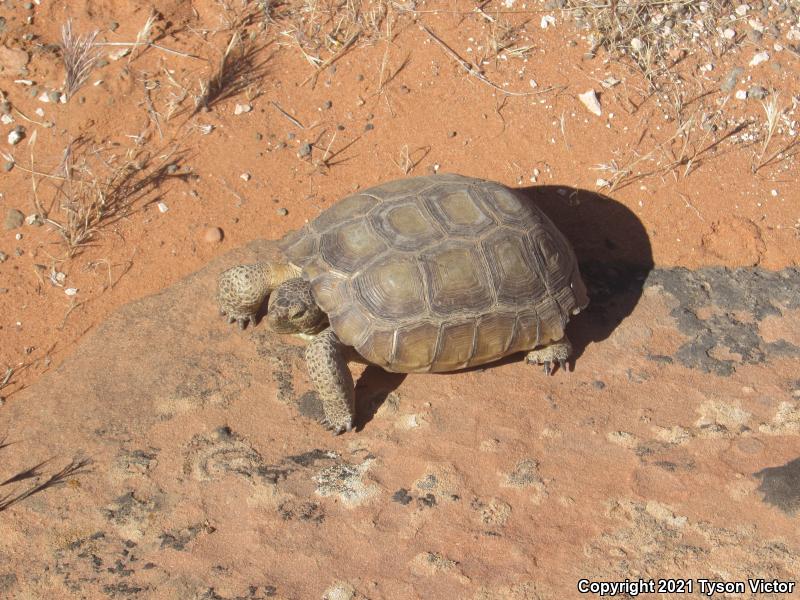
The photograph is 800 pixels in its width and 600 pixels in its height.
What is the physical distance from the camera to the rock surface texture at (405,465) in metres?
3.47

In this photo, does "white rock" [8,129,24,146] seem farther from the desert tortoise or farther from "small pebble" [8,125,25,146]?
the desert tortoise

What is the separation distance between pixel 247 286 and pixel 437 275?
1.33 m

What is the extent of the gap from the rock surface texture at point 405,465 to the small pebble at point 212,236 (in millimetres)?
301

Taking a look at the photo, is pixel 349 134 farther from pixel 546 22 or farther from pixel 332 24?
pixel 546 22

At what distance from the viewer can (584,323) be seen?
205 inches

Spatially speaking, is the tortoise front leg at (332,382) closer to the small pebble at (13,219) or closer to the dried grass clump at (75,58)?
the small pebble at (13,219)

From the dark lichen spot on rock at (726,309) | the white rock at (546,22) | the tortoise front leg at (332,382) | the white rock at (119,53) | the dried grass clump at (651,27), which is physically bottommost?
the dark lichen spot on rock at (726,309)

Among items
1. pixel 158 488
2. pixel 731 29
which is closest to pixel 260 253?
pixel 158 488

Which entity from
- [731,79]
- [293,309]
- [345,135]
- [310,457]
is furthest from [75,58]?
[731,79]

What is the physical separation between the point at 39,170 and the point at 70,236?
0.85 meters

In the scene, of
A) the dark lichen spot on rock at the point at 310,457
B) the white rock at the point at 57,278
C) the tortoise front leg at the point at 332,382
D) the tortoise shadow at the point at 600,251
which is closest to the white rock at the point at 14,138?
the white rock at the point at 57,278

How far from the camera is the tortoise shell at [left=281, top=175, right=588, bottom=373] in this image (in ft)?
14.2

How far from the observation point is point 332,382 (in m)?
4.20

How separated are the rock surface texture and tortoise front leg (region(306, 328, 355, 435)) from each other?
0.13m
